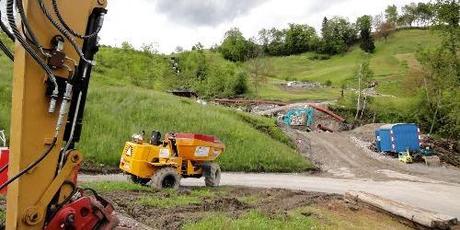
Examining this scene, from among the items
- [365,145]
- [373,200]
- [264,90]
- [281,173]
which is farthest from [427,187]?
[264,90]

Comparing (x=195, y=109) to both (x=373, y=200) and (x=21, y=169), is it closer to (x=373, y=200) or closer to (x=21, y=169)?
(x=373, y=200)

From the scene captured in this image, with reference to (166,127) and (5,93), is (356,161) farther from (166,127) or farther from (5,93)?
(5,93)

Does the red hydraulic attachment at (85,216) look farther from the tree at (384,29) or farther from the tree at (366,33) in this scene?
the tree at (384,29)

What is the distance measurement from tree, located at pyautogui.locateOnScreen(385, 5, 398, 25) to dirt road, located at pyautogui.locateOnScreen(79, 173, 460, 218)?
108499mm

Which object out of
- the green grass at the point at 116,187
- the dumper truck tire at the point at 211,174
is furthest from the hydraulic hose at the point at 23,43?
the dumper truck tire at the point at 211,174

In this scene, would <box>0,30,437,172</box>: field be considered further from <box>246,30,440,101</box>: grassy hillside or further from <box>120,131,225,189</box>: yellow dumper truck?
<box>246,30,440,101</box>: grassy hillside

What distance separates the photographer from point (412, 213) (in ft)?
39.0

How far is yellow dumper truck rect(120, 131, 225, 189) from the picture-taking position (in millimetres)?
13719

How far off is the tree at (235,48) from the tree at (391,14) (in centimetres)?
4072

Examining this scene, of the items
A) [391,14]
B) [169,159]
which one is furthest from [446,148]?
[391,14]

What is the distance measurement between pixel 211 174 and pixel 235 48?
83967 mm

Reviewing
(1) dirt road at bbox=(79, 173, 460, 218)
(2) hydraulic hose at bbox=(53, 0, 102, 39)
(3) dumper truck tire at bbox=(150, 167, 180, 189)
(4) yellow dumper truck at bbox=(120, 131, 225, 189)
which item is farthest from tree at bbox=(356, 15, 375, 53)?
(2) hydraulic hose at bbox=(53, 0, 102, 39)

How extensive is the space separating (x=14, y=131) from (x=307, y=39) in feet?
364

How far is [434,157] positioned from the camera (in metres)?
27.7
